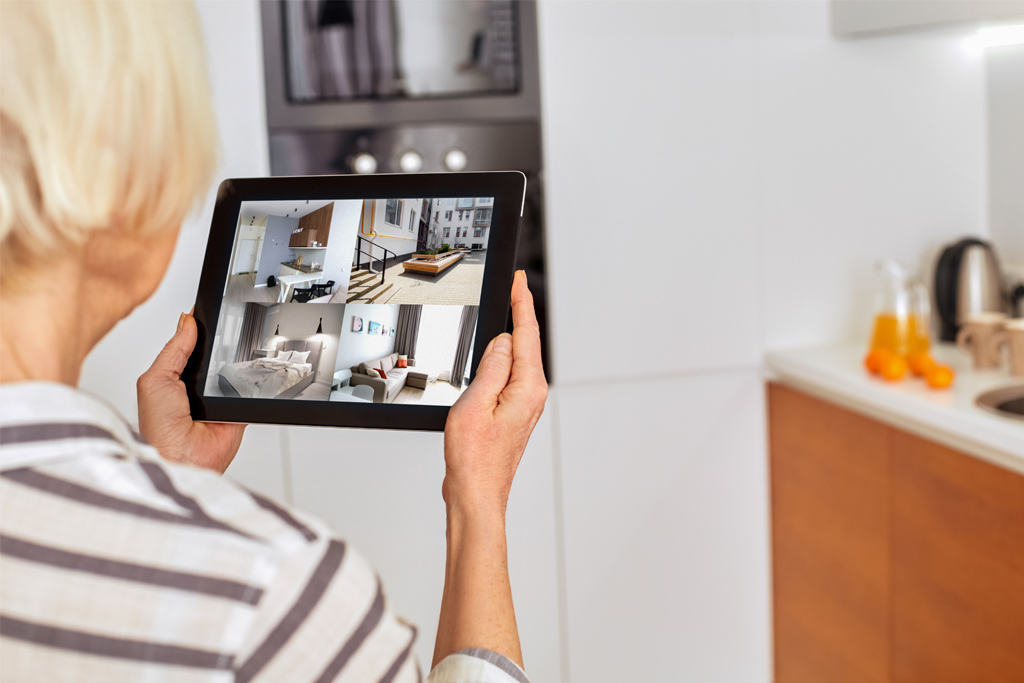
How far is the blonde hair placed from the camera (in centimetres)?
37

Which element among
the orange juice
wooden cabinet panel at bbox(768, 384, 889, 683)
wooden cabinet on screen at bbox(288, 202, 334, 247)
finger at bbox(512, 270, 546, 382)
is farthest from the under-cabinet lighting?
wooden cabinet on screen at bbox(288, 202, 334, 247)

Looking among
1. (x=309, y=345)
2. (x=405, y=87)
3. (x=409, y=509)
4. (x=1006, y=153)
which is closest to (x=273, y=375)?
(x=309, y=345)

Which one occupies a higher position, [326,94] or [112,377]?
[326,94]

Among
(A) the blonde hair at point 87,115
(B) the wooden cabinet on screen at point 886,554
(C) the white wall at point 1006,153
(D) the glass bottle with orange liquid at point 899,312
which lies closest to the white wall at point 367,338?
(A) the blonde hair at point 87,115

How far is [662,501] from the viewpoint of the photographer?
4.70ft

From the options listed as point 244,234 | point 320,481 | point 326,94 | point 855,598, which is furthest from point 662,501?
point 244,234

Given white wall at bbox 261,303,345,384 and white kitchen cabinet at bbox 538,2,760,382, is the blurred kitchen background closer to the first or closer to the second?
white kitchen cabinet at bbox 538,2,760,382

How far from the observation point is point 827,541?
1400 millimetres

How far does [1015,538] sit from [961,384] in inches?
11.8

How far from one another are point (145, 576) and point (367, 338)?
0.29 metres

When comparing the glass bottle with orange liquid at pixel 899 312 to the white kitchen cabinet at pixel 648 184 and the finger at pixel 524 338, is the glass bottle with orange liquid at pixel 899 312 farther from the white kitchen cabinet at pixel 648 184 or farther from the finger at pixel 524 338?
the finger at pixel 524 338

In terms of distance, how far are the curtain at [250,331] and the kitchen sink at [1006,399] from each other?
98 centimetres

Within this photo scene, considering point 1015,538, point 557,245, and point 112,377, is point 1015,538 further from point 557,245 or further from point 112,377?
point 112,377

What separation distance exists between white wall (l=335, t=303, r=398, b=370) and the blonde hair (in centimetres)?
→ 22
